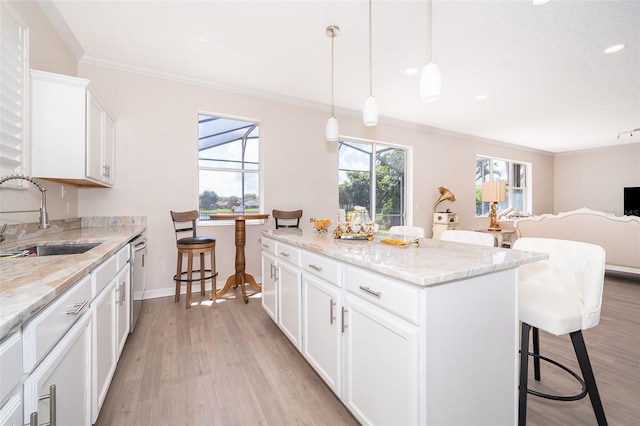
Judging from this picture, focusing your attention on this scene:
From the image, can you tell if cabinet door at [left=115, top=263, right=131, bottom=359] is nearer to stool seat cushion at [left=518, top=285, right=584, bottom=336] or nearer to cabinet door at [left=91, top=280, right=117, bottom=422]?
cabinet door at [left=91, top=280, right=117, bottom=422]

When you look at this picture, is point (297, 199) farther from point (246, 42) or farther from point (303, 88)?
point (246, 42)

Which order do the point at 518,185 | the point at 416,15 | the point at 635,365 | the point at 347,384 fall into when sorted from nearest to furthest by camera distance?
the point at 347,384, the point at 635,365, the point at 416,15, the point at 518,185

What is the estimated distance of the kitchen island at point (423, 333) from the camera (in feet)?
3.33

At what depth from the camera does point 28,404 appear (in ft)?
2.33

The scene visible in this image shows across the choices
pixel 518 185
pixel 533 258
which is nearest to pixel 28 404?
pixel 533 258

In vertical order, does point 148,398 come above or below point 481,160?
below

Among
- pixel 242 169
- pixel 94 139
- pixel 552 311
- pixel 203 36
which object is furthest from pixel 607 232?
pixel 94 139

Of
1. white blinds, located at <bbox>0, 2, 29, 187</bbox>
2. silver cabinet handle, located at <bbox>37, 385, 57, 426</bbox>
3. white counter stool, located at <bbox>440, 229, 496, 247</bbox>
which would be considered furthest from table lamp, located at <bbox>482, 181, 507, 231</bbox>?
white blinds, located at <bbox>0, 2, 29, 187</bbox>

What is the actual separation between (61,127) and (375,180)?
14.7 ft

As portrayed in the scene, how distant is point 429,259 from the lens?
128 centimetres

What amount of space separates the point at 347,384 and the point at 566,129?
7350 mm

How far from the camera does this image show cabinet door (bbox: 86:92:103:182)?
2289 mm

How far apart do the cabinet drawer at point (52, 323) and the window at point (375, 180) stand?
4.13 meters

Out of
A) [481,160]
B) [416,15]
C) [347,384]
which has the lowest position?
[347,384]
